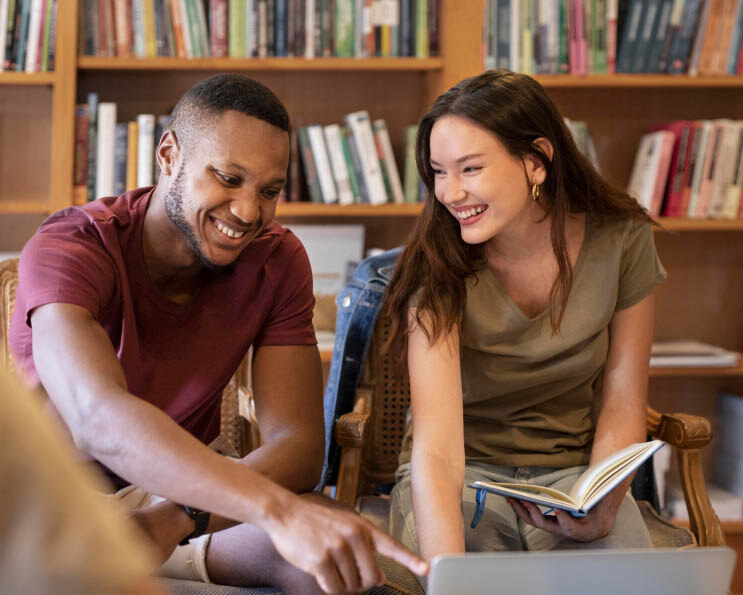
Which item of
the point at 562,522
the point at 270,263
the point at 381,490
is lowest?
the point at 381,490

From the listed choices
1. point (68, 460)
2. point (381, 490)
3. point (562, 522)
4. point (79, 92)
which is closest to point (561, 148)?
point (562, 522)

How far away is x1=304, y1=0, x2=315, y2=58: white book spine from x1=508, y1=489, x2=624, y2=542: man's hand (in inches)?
57.1

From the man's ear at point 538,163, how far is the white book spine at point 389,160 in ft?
3.05

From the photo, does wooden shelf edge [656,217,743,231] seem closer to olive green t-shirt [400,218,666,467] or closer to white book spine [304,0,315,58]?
olive green t-shirt [400,218,666,467]

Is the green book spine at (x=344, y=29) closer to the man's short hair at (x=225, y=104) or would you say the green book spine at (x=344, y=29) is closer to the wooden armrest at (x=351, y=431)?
the man's short hair at (x=225, y=104)

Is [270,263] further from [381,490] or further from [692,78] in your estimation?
[692,78]

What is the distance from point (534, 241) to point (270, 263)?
1.59 ft

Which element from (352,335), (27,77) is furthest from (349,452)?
(27,77)

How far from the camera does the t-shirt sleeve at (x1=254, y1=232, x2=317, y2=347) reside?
4.98 ft

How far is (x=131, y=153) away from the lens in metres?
2.43

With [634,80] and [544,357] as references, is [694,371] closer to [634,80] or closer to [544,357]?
[634,80]

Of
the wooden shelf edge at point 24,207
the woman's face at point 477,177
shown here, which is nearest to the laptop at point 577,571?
the woman's face at point 477,177

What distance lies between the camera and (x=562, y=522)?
1.38 metres

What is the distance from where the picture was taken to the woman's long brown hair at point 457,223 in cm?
154
